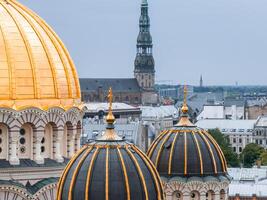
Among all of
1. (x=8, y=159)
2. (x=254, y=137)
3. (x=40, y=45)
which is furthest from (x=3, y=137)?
(x=254, y=137)

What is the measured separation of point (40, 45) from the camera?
4638cm

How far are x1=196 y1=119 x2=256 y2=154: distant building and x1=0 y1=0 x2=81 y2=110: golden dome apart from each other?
340 ft

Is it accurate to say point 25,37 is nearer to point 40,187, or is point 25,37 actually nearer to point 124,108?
point 40,187

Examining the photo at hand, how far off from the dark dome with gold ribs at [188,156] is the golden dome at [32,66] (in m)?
4.62

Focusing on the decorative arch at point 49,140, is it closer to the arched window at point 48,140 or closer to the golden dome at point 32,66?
the arched window at point 48,140

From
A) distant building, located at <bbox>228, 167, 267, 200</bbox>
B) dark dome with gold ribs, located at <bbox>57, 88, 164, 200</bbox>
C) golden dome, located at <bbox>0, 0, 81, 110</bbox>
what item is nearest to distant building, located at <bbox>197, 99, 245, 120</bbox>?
distant building, located at <bbox>228, 167, 267, 200</bbox>

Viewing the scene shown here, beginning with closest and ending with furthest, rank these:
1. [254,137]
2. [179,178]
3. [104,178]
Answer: [104,178] < [179,178] < [254,137]

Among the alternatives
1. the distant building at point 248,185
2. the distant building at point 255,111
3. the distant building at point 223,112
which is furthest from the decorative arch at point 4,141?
the distant building at point 255,111

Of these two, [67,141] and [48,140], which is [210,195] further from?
[48,140]

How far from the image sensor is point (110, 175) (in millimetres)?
40406

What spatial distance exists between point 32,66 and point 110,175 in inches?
275

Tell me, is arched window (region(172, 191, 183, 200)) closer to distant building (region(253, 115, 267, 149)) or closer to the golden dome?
the golden dome

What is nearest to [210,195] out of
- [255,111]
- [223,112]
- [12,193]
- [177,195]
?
[177,195]

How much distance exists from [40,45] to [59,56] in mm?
898
